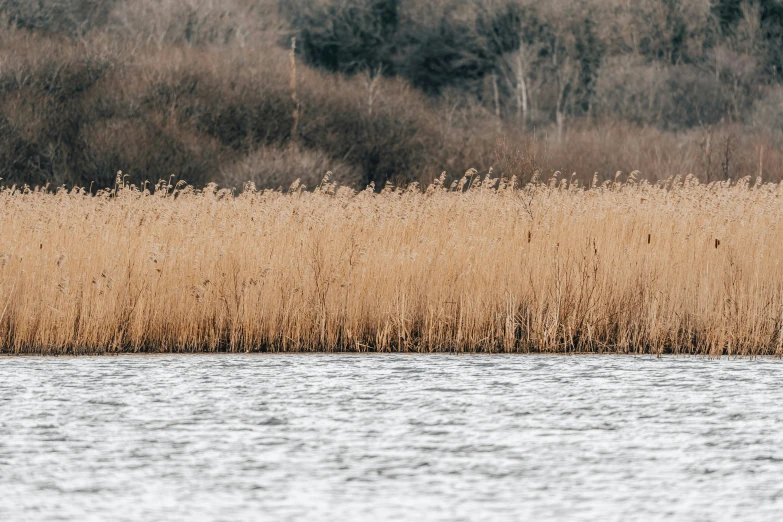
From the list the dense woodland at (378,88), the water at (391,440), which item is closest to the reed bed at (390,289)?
the water at (391,440)

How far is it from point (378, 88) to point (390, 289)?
2459 centimetres

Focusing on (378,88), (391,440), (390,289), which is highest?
(378,88)

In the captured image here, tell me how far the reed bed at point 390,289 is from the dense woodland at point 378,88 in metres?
9.22

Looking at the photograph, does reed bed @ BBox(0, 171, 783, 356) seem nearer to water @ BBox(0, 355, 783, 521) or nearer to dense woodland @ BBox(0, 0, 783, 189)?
water @ BBox(0, 355, 783, 521)

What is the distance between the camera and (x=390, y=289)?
26.3 ft

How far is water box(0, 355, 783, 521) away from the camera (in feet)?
13.1

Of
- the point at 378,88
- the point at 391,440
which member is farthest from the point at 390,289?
the point at 378,88

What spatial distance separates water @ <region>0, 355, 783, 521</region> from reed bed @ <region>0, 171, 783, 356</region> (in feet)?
2.20

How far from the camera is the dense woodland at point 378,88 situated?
27375mm

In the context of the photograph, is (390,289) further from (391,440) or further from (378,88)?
(378,88)

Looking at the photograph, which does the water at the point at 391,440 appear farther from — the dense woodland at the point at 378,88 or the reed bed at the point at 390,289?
the dense woodland at the point at 378,88

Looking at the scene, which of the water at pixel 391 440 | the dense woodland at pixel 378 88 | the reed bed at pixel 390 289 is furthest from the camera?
the dense woodland at pixel 378 88

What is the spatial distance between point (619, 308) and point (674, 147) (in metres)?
22.7

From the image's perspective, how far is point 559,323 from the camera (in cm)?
789
